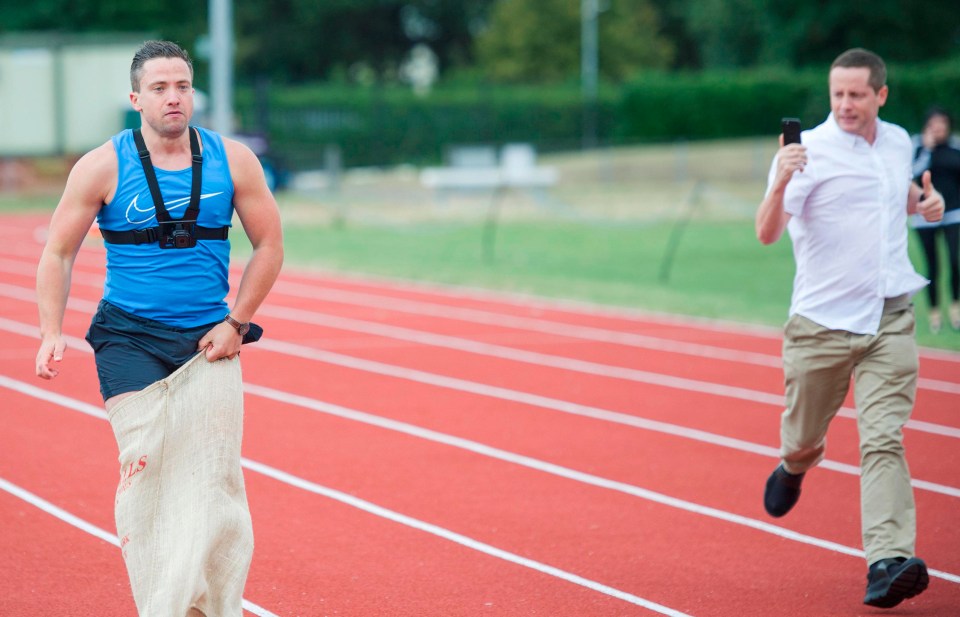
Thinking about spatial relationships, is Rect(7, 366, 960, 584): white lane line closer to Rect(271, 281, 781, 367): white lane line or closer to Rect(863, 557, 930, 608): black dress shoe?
Rect(863, 557, 930, 608): black dress shoe

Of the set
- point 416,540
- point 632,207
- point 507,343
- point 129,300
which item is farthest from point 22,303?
point 632,207

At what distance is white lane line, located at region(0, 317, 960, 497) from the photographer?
304 inches

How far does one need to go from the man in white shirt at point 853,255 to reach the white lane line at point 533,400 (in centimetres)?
197

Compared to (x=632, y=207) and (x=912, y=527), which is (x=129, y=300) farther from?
(x=632, y=207)

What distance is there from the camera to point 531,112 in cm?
4272

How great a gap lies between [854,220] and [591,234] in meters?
18.8

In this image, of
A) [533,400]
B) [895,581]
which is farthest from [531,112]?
[895,581]

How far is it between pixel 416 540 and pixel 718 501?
169cm

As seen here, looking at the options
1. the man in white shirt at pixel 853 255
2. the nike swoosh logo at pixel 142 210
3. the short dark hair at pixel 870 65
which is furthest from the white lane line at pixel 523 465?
the nike swoosh logo at pixel 142 210

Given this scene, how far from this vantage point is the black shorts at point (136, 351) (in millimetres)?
4148

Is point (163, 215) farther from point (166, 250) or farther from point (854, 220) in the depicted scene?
point (854, 220)

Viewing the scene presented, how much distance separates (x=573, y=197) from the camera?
3192 cm

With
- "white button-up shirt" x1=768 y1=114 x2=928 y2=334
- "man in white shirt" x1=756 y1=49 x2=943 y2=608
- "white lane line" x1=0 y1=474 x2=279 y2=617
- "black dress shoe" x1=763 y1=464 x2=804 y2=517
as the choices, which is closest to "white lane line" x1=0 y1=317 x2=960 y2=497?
"black dress shoe" x1=763 y1=464 x2=804 y2=517

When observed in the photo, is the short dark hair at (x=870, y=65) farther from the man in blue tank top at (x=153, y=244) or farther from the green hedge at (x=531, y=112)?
the green hedge at (x=531, y=112)
